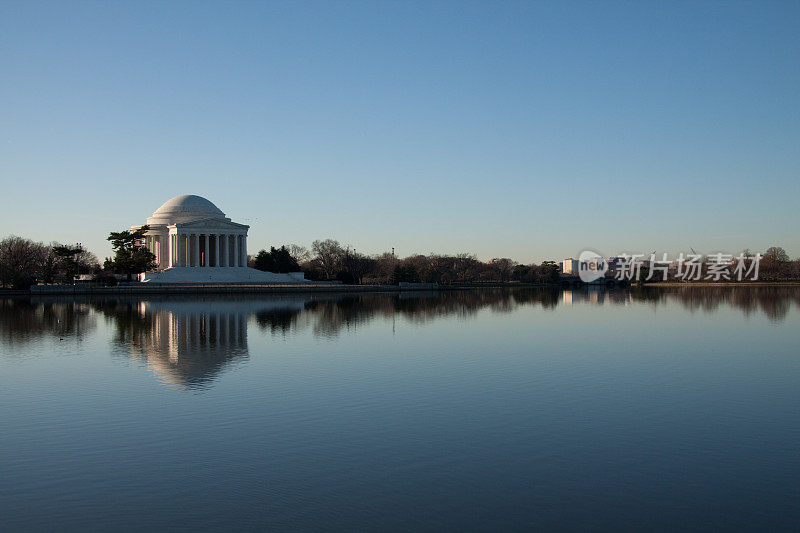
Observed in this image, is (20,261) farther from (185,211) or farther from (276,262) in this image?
(276,262)

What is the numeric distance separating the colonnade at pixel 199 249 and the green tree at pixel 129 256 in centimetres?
686

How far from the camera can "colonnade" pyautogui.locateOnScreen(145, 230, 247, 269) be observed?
104m

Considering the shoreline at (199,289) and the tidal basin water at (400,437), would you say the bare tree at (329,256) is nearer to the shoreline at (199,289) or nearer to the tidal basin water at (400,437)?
the shoreline at (199,289)

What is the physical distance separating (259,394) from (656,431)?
912 cm

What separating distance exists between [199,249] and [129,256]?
16388 millimetres

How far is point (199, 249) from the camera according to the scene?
350ft

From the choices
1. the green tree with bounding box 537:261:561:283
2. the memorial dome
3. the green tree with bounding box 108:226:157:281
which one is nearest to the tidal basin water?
the green tree with bounding box 108:226:157:281

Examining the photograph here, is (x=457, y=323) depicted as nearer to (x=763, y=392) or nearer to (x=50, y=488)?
(x=763, y=392)

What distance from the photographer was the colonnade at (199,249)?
104 meters

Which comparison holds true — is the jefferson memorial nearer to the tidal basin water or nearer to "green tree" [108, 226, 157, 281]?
"green tree" [108, 226, 157, 281]

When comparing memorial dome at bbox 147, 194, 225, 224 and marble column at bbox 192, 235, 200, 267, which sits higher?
memorial dome at bbox 147, 194, 225, 224

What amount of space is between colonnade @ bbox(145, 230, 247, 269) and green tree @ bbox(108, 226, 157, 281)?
6.86 m

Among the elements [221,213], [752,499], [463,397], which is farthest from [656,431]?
[221,213]

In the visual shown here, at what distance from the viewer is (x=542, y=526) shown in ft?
28.4
